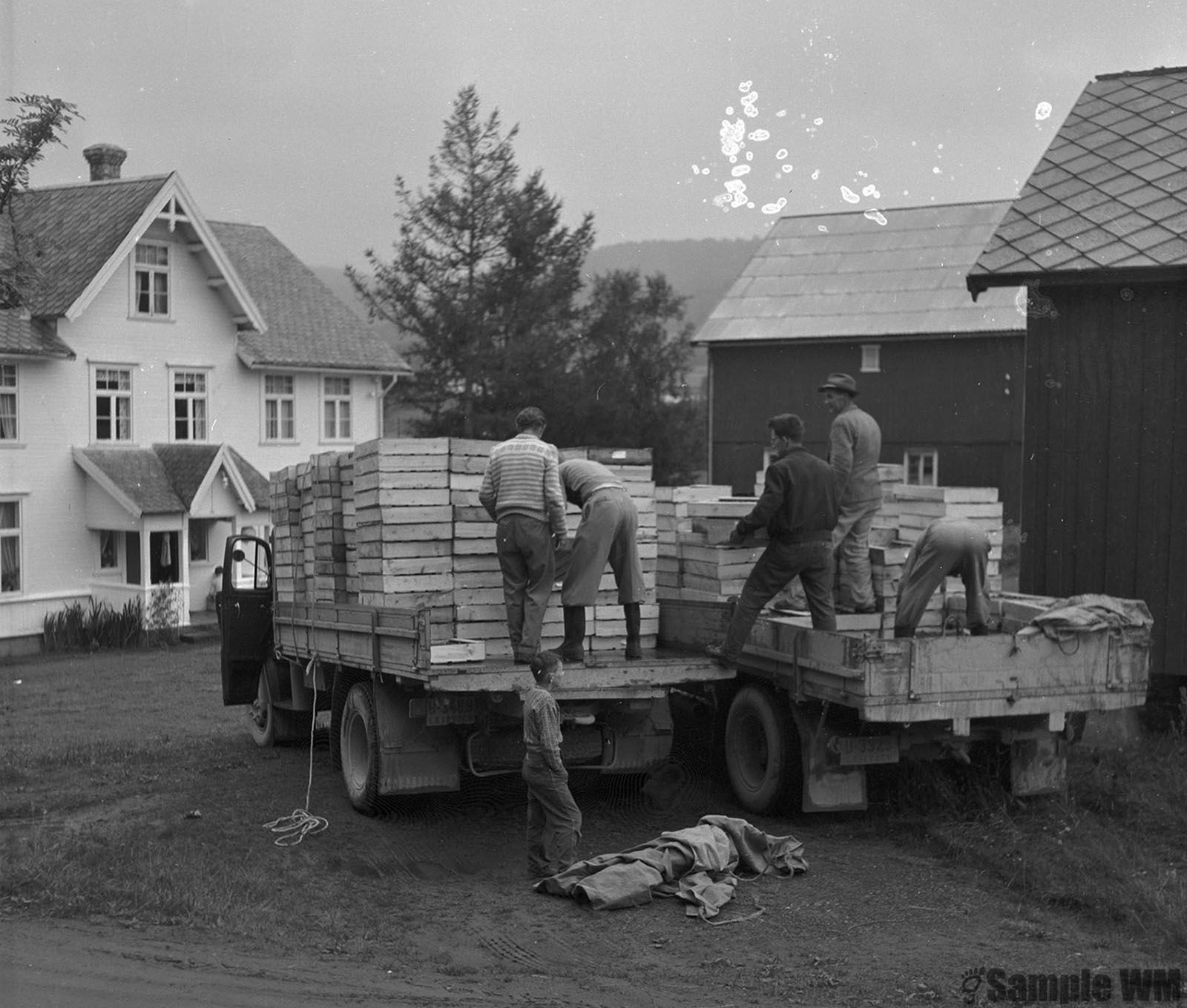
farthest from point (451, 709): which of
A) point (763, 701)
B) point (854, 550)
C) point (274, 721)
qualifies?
point (274, 721)

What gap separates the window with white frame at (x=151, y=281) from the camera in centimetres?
3181

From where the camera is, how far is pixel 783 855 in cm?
967

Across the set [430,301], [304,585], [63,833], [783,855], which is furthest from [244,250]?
[783,855]

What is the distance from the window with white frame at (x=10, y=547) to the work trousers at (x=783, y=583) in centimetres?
2288

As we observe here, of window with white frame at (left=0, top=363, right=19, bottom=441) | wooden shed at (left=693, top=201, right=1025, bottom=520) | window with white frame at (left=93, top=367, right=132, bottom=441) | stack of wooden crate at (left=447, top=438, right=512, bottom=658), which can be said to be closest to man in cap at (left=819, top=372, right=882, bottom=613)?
stack of wooden crate at (left=447, top=438, right=512, bottom=658)

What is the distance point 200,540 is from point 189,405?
313cm

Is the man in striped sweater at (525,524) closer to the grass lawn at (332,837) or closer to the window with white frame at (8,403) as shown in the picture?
the grass lawn at (332,837)

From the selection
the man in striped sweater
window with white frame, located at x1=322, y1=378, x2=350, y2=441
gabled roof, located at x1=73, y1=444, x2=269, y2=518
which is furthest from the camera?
window with white frame, located at x1=322, y1=378, x2=350, y2=441

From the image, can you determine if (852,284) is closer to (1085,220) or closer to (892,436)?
(892,436)

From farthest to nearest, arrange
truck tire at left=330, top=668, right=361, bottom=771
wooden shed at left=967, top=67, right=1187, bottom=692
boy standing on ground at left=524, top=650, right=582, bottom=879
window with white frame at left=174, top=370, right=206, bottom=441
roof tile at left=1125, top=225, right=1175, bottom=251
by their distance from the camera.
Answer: window with white frame at left=174, top=370, right=206, bottom=441 → roof tile at left=1125, top=225, right=1175, bottom=251 → wooden shed at left=967, top=67, right=1187, bottom=692 → truck tire at left=330, top=668, right=361, bottom=771 → boy standing on ground at left=524, top=650, right=582, bottom=879

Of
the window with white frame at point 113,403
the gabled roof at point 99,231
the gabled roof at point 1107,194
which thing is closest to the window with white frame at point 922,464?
the gabled roof at point 99,231

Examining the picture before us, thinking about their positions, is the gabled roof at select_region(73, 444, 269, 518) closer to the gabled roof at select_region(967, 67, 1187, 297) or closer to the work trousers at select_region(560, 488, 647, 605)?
the gabled roof at select_region(967, 67, 1187, 297)

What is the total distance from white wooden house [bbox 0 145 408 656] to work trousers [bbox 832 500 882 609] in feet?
68.3

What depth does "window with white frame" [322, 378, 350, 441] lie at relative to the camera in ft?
120
